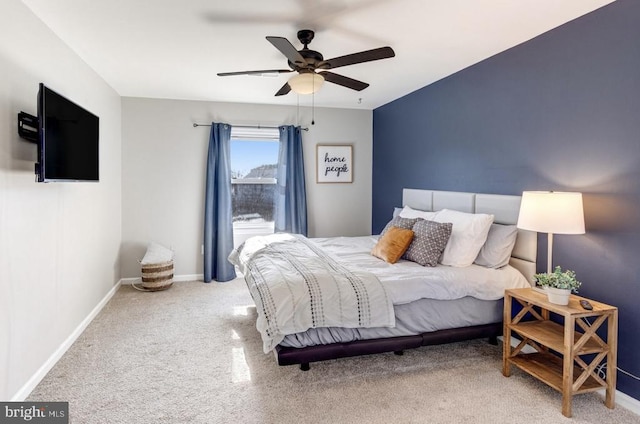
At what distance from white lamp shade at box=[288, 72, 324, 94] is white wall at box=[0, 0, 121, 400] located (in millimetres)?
1717

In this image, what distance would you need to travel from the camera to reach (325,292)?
91.2 inches

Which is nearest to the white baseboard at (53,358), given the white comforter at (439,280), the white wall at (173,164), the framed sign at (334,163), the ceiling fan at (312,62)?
the white wall at (173,164)

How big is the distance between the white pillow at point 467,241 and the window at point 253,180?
2.93 metres

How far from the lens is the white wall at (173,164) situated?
4.66 m

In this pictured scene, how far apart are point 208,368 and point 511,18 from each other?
326 cm

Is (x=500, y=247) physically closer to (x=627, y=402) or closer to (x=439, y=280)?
(x=439, y=280)

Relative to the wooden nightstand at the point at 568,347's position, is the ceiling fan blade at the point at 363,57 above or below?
above

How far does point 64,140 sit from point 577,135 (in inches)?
139

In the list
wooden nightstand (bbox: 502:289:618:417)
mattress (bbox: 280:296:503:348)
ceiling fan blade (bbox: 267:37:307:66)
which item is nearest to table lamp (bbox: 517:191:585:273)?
wooden nightstand (bbox: 502:289:618:417)

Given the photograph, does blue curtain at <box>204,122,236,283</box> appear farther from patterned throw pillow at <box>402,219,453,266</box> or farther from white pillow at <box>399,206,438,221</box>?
patterned throw pillow at <box>402,219,453,266</box>

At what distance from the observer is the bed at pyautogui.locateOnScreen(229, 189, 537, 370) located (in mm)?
2273

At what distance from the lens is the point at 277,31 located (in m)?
2.66

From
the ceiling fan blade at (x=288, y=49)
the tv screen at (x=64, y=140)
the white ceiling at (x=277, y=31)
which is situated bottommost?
the tv screen at (x=64, y=140)

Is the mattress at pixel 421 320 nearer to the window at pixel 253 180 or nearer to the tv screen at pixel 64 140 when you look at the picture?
the tv screen at pixel 64 140
